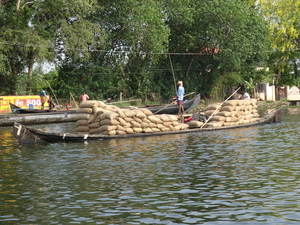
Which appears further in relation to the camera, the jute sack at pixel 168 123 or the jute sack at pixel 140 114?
the jute sack at pixel 168 123

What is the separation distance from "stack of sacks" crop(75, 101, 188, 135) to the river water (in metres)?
1.91

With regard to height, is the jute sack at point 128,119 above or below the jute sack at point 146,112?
below

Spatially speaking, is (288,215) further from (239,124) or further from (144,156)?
(239,124)

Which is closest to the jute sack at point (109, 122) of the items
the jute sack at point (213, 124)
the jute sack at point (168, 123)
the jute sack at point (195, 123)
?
the jute sack at point (168, 123)

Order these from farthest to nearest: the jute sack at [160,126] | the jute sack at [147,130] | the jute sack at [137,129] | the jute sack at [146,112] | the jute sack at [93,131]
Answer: the jute sack at [160,126] < the jute sack at [147,130] < the jute sack at [146,112] < the jute sack at [137,129] < the jute sack at [93,131]

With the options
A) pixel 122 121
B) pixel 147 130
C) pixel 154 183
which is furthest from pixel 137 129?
pixel 154 183

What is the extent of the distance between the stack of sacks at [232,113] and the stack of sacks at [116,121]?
247 cm

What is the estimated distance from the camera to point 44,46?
37719 mm

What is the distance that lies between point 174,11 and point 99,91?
9.12 metres

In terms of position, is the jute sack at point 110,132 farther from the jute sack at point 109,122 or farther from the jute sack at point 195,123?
the jute sack at point 195,123

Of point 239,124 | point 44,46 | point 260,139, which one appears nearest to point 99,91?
point 44,46

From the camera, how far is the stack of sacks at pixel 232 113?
2347 cm

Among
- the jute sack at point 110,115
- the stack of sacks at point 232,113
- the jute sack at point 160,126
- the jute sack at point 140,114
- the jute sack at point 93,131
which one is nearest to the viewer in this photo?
the jute sack at point 110,115

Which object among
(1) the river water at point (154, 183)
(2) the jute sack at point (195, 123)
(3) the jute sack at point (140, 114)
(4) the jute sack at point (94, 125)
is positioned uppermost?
(3) the jute sack at point (140, 114)
